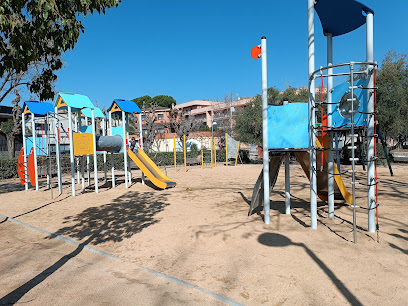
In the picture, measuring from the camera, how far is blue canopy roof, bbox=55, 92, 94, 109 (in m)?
10.0

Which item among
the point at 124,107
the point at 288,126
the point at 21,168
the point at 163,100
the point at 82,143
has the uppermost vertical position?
the point at 163,100

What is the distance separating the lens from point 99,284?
3.24 metres

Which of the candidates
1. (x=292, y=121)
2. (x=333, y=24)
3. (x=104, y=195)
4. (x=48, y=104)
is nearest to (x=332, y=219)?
(x=292, y=121)

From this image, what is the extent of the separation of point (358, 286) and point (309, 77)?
3.28 meters

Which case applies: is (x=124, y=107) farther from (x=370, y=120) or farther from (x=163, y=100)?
(x=163, y=100)

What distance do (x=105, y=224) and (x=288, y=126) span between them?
4167 millimetres

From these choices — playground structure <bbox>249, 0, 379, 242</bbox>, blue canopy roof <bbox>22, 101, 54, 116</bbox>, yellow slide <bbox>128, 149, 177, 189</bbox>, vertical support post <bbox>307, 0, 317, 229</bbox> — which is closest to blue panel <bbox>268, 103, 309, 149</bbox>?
playground structure <bbox>249, 0, 379, 242</bbox>

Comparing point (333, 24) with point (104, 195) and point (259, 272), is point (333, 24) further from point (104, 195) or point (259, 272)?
point (104, 195)

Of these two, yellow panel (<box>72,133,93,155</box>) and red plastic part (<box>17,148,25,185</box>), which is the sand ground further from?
red plastic part (<box>17,148,25,185</box>)

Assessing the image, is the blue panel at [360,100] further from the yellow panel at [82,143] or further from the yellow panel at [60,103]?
the yellow panel at [60,103]

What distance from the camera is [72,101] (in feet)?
33.3

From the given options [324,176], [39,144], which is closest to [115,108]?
[39,144]

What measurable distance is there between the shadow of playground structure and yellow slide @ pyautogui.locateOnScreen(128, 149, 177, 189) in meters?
1.74

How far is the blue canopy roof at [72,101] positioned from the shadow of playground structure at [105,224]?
3808 mm
